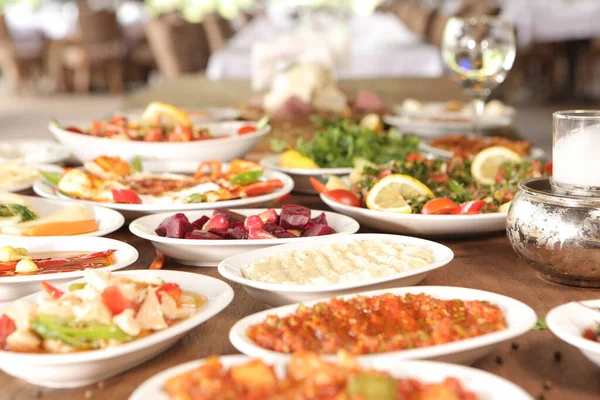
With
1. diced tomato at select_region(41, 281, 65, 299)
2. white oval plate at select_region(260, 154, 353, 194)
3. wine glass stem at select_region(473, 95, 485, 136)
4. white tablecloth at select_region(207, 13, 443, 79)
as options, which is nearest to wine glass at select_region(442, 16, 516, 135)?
wine glass stem at select_region(473, 95, 485, 136)

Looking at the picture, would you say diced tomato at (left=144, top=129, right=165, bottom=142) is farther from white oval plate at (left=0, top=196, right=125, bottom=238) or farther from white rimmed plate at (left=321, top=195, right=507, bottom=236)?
white rimmed plate at (left=321, top=195, right=507, bottom=236)

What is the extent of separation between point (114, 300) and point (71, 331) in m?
0.07

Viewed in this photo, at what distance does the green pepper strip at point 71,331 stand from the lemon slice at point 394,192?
0.84 metres

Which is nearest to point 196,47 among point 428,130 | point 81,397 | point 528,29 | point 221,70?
point 221,70

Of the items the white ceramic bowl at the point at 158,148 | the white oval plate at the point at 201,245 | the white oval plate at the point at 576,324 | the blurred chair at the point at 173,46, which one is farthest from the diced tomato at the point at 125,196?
the blurred chair at the point at 173,46

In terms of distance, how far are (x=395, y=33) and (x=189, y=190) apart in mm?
6638

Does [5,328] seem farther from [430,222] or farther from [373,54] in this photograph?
[373,54]

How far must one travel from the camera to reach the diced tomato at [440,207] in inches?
64.9

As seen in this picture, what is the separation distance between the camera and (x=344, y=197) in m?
1.76

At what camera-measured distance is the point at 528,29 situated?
10.7m

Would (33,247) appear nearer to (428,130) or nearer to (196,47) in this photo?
(428,130)

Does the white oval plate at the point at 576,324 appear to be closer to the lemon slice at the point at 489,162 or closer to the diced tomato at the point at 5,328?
the diced tomato at the point at 5,328

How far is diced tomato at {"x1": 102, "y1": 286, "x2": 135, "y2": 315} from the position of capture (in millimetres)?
1005

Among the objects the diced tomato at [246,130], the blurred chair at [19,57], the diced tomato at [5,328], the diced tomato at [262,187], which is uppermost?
the blurred chair at [19,57]
